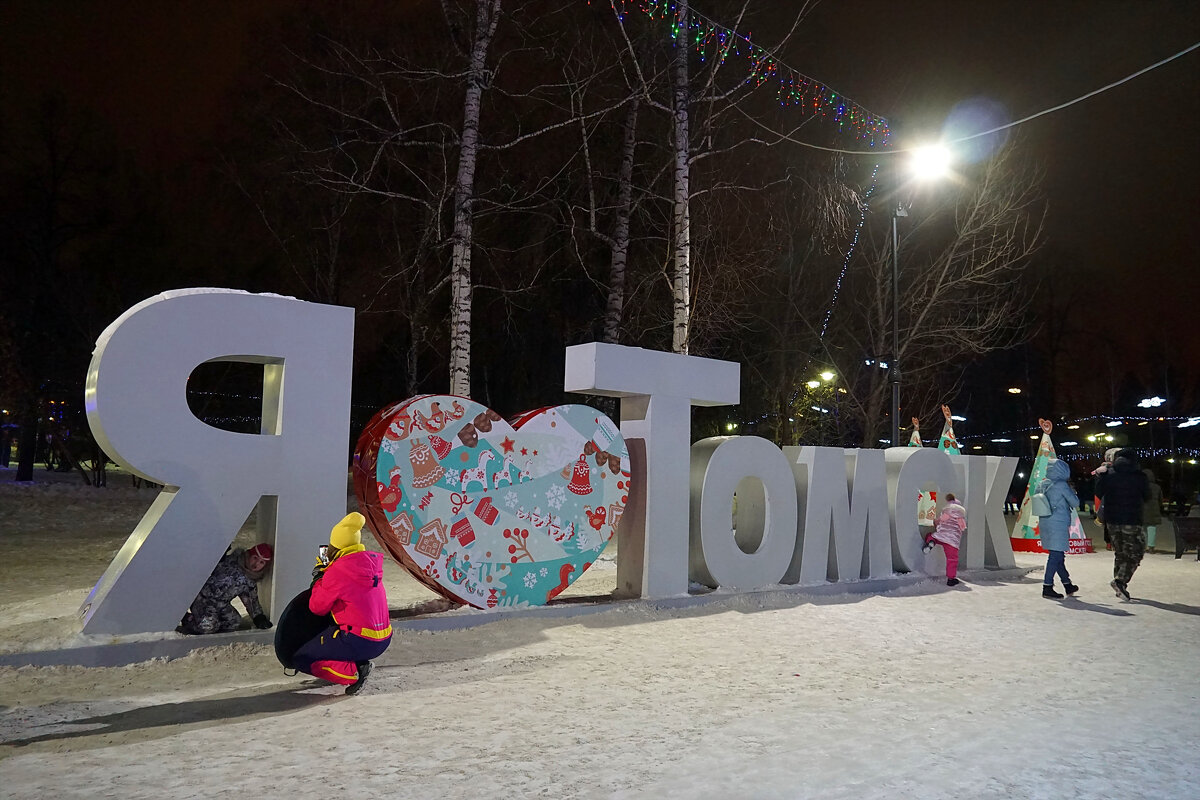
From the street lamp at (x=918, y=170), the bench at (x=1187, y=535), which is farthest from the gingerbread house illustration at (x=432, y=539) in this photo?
the bench at (x=1187, y=535)

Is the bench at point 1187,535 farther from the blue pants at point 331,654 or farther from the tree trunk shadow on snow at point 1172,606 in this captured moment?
the blue pants at point 331,654

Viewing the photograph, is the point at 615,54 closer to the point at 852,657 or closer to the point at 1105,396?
the point at 852,657

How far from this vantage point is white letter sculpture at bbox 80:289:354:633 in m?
6.39

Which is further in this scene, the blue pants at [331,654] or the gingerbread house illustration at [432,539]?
the gingerbread house illustration at [432,539]

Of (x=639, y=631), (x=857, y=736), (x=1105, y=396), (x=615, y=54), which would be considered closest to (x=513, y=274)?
(x=615, y=54)

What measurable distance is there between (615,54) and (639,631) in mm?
10641

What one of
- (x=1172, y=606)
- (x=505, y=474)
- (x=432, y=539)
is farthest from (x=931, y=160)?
(x=432, y=539)

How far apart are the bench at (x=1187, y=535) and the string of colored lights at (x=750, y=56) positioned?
9241 mm

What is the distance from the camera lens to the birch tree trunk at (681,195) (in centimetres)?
1225

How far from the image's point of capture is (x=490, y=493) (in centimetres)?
816

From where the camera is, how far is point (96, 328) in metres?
24.7

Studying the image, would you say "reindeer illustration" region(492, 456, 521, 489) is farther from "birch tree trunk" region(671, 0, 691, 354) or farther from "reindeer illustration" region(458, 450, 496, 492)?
"birch tree trunk" region(671, 0, 691, 354)

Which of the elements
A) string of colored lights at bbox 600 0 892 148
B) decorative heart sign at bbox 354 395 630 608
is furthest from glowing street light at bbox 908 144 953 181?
decorative heart sign at bbox 354 395 630 608

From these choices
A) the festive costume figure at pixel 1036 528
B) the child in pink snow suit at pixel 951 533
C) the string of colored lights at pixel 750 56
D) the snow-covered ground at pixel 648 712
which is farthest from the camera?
the festive costume figure at pixel 1036 528
